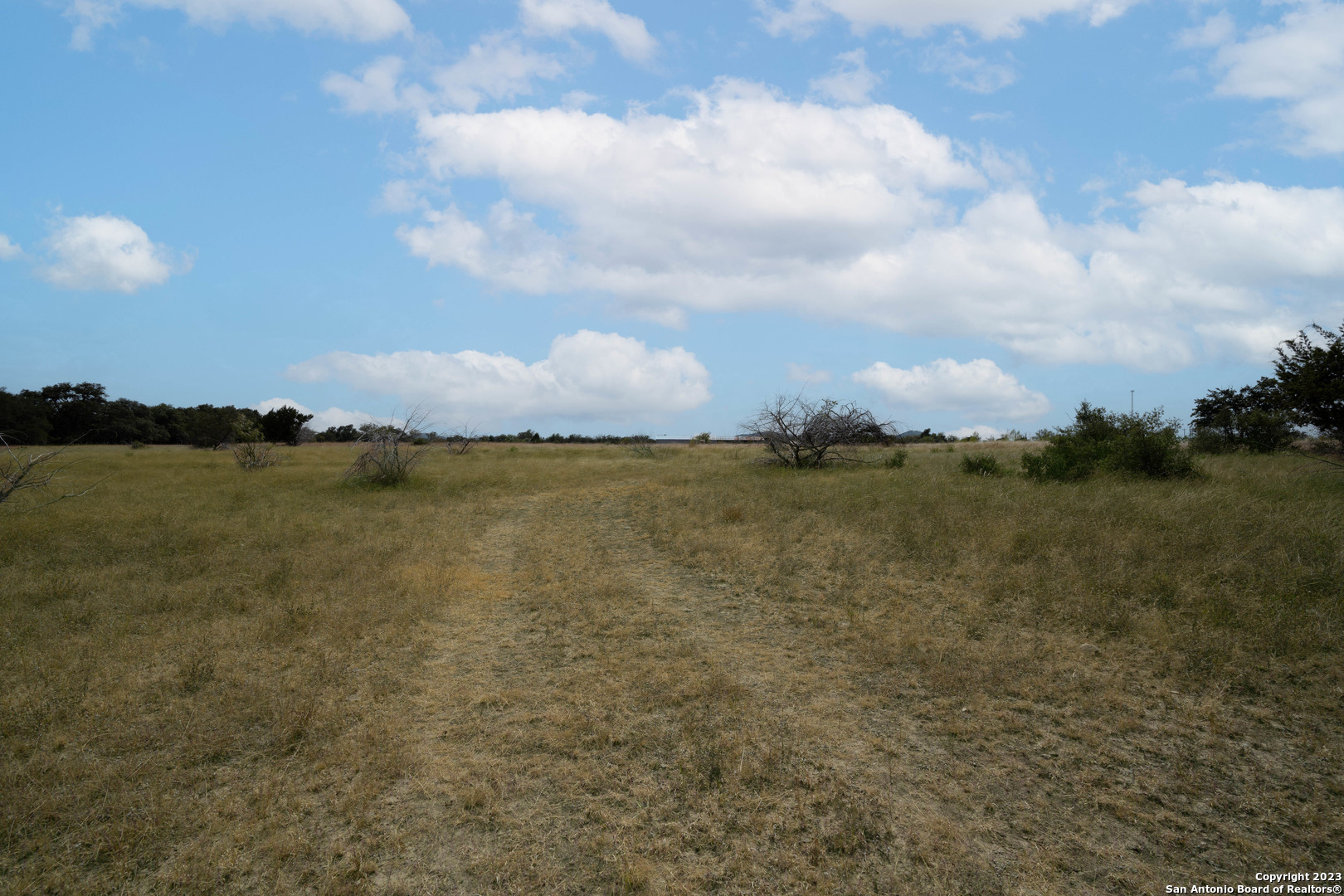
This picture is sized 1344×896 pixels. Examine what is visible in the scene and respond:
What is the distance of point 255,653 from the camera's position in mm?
7020

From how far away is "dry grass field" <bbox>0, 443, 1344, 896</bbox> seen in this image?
12.6 feet

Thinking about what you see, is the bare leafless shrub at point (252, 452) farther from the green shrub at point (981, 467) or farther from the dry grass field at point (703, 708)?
the green shrub at point (981, 467)

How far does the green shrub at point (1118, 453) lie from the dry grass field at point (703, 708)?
3.32m

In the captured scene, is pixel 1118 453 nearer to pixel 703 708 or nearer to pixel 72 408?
pixel 703 708

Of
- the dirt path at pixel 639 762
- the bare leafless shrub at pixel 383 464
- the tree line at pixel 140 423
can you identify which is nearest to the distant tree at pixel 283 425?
the tree line at pixel 140 423

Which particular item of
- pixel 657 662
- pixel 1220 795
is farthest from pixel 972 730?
pixel 657 662

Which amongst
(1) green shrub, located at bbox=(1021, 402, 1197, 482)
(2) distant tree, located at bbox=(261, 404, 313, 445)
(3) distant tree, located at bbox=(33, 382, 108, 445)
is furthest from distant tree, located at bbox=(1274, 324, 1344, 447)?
(3) distant tree, located at bbox=(33, 382, 108, 445)

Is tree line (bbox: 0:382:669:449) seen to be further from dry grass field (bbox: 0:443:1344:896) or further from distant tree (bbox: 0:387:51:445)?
dry grass field (bbox: 0:443:1344:896)

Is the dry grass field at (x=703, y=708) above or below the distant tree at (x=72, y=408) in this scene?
below

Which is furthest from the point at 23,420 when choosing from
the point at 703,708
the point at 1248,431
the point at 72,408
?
the point at 1248,431

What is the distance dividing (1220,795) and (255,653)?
8.95 m

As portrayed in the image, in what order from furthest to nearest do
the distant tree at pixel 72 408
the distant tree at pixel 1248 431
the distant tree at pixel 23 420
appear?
the distant tree at pixel 72 408 < the distant tree at pixel 23 420 < the distant tree at pixel 1248 431

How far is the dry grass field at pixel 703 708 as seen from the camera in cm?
385

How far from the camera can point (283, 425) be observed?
40281mm
